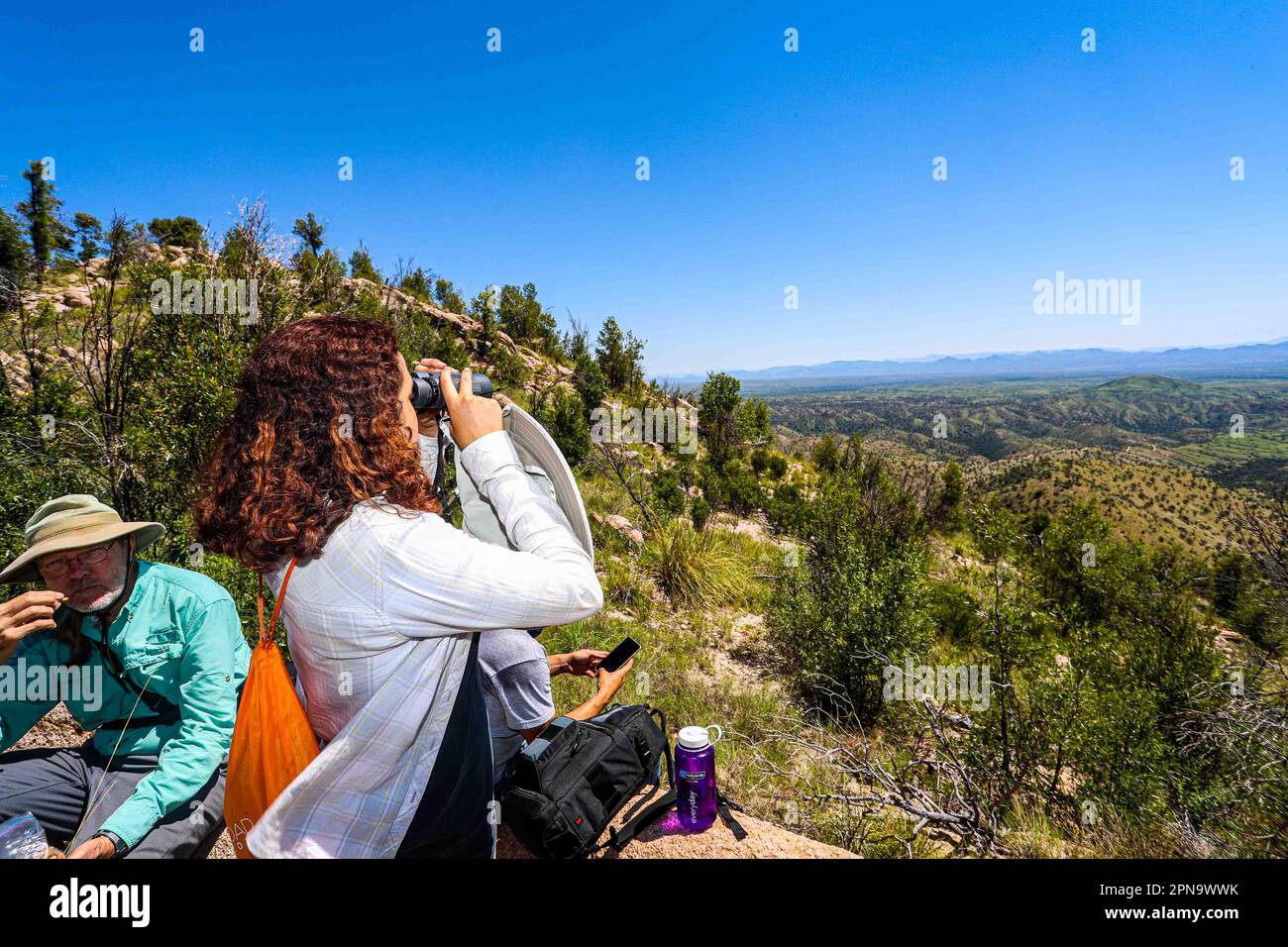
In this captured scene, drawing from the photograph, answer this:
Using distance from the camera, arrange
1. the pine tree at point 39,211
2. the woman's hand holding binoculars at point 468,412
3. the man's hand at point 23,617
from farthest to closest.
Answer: the pine tree at point 39,211
the man's hand at point 23,617
the woman's hand holding binoculars at point 468,412

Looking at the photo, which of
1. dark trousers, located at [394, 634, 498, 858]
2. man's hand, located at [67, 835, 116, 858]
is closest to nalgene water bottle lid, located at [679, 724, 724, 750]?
dark trousers, located at [394, 634, 498, 858]

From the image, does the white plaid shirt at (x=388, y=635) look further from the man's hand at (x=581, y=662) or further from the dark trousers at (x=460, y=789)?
the man's hand at (x=581, y=662)

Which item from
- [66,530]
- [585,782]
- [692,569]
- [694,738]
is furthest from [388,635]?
[692,569]

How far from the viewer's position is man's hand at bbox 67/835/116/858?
1851 mm

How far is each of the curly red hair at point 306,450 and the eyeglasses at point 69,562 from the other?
1.42m

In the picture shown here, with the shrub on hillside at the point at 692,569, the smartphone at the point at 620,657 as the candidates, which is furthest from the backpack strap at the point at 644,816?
the shrub on hillside at the point at 692,569

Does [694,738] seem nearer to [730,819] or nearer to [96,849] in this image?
[730,819]

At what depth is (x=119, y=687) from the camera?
2258 mm

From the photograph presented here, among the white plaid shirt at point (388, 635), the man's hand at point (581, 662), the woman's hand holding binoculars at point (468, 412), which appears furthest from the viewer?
the man's hand at point (581, 662)

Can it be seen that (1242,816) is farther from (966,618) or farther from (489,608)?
(489,608)

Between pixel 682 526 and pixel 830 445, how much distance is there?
1562 centimetres

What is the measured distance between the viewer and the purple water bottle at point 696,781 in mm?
2301

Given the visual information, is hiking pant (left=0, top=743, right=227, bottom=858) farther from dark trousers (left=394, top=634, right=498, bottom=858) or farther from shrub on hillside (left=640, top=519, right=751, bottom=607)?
shrub on hillside (left=640, top=519, right=751, bottom=607)

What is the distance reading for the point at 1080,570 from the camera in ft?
40.4
